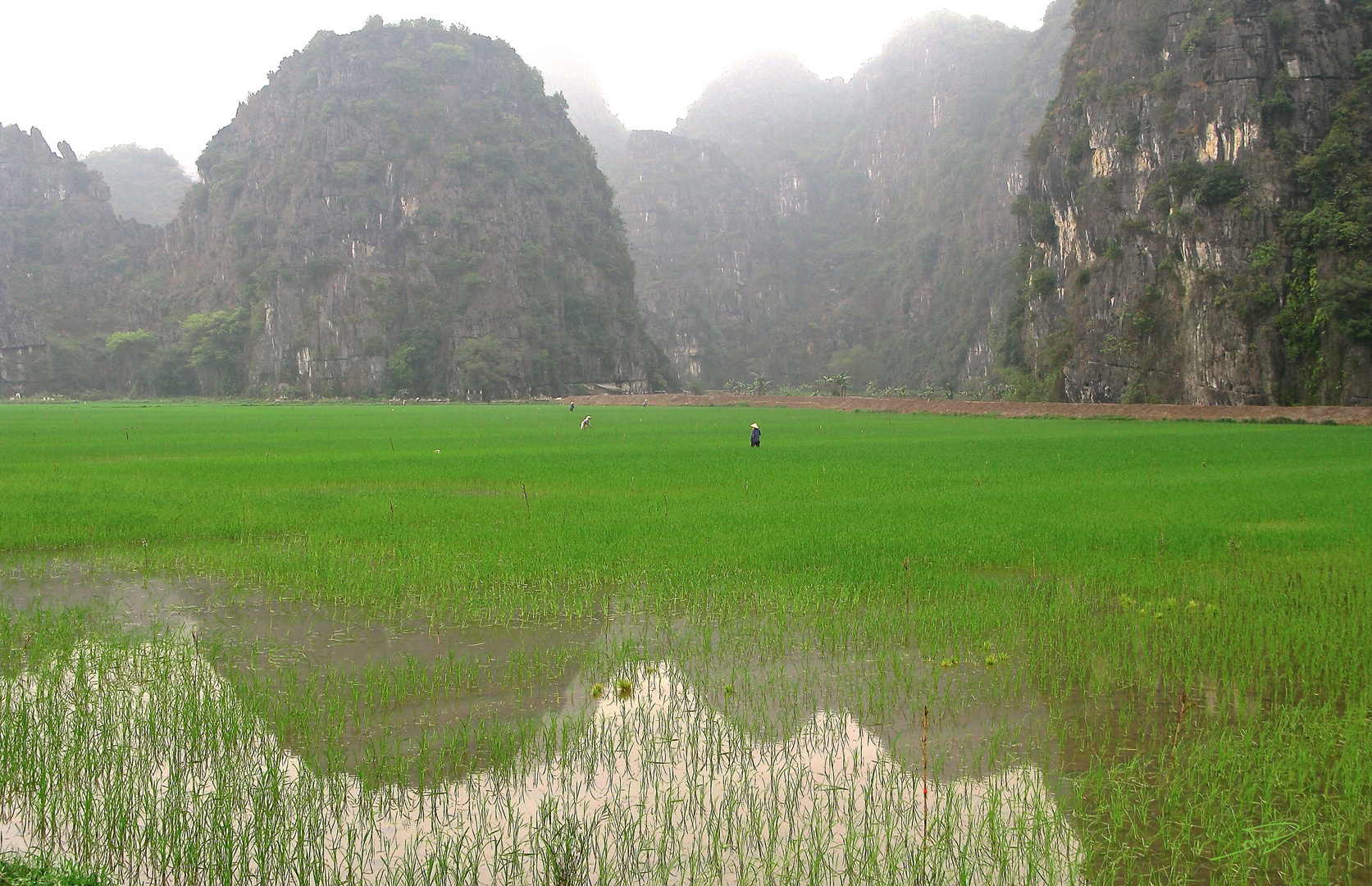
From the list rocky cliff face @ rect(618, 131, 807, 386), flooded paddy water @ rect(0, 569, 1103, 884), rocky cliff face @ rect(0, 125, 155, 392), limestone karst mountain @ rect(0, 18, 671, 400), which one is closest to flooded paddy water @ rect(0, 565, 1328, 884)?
flooded paddy water @ rect(0, 569, 1103, 884)

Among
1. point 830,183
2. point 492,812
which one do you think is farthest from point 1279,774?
point 830,183

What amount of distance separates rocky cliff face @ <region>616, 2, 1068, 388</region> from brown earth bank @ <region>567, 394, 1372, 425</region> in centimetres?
6065

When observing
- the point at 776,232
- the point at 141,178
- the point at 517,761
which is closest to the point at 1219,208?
the point at 517,761

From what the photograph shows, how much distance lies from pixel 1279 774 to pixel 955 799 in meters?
1.40

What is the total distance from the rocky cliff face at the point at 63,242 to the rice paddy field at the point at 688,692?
98.9 metres

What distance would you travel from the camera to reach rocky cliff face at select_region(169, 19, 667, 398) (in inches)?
3255

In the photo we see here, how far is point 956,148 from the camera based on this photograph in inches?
5630

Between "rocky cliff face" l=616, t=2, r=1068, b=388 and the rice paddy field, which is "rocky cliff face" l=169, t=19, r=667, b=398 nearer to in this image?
"rocky cliff face" l=616, t=2, r=1068, b=388

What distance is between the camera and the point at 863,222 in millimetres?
167000

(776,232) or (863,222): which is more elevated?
(863,222)

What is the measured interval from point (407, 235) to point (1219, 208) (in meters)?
68.0

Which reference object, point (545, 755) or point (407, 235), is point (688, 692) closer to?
point (545, 755)

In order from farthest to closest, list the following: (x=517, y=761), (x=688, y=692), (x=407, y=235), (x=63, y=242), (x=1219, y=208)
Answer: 1. (x=63, y=242)
2. (x=407, y=235)
3. (x=1219, y=208)
4. (x=688, y=692)
5. (x=517, y=761)

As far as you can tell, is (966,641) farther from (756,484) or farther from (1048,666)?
(756,484)
